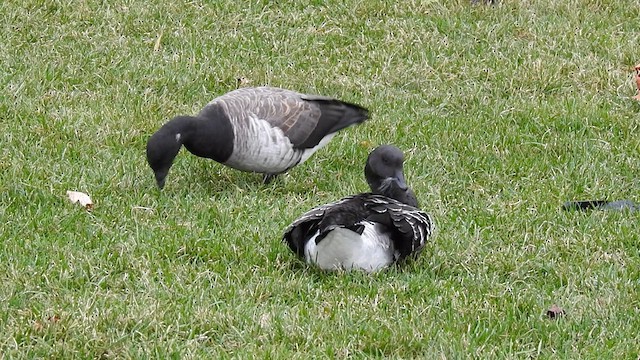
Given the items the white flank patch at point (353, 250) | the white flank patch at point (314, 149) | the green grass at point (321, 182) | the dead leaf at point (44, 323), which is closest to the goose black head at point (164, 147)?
the green grass at point (321, 182)

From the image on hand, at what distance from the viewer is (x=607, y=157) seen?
770cm

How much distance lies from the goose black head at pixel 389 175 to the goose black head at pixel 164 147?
1.26m

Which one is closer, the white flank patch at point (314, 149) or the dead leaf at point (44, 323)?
the dead leaf at point (44, 323)

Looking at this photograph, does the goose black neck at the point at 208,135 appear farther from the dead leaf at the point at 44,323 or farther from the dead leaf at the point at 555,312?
the dead leaf at the point at 555,312

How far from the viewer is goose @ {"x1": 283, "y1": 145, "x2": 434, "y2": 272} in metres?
5.43

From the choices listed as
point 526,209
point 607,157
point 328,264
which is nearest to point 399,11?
point 607,157

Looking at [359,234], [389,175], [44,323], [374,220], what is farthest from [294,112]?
[44,323]

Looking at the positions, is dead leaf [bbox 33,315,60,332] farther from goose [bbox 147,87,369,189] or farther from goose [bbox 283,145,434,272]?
goose [bbox 147,87,369,189]

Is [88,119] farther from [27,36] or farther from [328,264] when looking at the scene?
[328,264]

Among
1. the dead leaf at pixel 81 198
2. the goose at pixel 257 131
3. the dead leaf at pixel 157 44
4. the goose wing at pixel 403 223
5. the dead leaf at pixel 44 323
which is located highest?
the goose wing at pixel 403 223

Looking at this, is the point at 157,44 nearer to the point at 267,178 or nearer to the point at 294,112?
the point at 294,112

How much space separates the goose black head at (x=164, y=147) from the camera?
6758mm

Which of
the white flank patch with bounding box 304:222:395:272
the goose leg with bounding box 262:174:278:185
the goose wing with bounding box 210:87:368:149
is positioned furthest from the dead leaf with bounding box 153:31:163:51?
the white flank patch with bounding box 304:222:395:272

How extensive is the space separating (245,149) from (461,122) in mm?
1940
